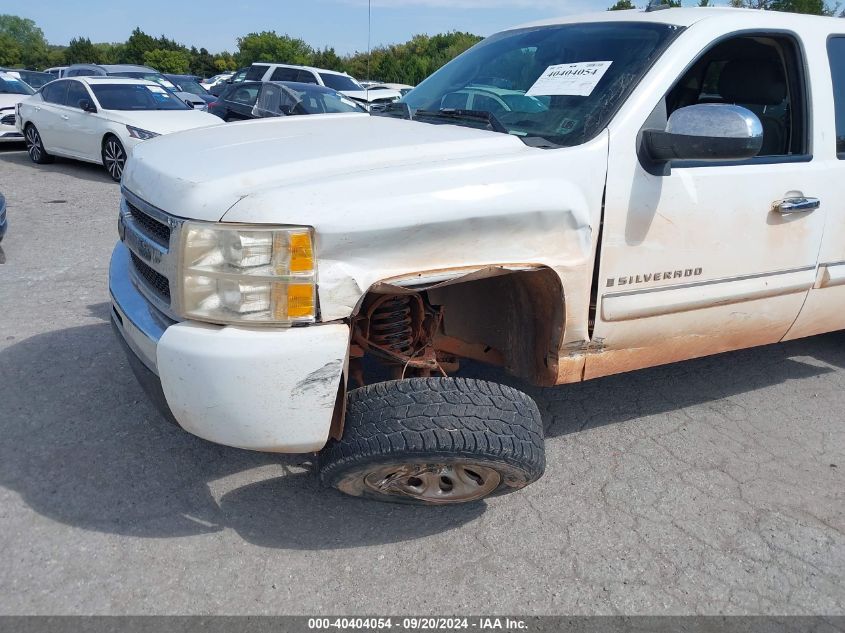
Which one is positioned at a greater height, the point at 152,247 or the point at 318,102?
the point at 318,102

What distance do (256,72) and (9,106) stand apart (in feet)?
17.2

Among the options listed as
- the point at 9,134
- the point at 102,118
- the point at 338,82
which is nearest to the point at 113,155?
the point at 102,118

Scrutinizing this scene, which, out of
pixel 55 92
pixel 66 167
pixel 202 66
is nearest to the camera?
pixel 55 92

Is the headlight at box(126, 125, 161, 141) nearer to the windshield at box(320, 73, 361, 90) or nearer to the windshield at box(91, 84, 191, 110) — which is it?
the windshield at box(91, 84, 191, 110)

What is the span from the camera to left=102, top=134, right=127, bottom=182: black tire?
10.2 m

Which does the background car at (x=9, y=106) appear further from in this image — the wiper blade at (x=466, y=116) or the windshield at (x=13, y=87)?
the wiper blade at (x=466, y=116)

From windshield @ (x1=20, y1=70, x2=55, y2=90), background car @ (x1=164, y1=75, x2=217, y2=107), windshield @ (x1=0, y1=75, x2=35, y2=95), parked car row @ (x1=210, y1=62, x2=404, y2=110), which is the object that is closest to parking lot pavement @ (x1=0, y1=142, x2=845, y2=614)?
windshield @ (x1=0, y1=75, x2=35, y2=95)

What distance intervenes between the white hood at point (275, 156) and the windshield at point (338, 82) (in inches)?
558

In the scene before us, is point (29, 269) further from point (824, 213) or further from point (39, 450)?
point (824, 213)

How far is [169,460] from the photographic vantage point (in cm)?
307

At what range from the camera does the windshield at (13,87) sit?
14.2 meters

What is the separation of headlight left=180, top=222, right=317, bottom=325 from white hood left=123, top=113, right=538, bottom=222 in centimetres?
7

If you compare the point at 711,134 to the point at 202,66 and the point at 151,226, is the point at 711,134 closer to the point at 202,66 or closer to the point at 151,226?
the point at 151,226

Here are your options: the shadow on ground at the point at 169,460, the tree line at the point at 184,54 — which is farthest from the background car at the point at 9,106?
the tree line at the point at 184,54
